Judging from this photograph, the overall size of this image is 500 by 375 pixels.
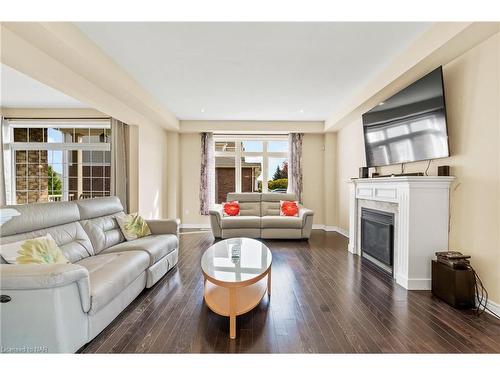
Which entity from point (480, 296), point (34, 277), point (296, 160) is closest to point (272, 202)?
point (296, 160)

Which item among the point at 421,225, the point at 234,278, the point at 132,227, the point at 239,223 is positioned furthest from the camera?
the point at 239,223

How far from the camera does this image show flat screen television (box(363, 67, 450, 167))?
2510 mm

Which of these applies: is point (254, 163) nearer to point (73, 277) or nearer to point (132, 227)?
point (132, 227)

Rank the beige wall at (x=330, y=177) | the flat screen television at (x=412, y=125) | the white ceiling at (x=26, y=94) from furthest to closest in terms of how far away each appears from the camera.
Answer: the beige wall at (x=330, y=177)
the white ceiling at (x=26, y=94)
the flat screen television at (x=412, y=125)

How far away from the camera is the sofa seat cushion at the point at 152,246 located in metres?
2.67

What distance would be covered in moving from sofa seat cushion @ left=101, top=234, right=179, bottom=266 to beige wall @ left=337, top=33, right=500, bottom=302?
10.7ft

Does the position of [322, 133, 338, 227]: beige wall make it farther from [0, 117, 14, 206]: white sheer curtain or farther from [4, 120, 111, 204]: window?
[0, 117, 14, 206]: white sheer curtain

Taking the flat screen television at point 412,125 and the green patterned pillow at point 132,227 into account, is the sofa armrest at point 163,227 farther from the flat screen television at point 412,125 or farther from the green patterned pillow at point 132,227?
the flat screen television at point 412,125

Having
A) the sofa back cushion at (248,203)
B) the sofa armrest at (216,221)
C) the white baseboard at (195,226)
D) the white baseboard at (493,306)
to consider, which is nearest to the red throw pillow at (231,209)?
the sofa back cushion at (248,203)

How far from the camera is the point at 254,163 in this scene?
21.4ft

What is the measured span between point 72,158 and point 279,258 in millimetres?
5023

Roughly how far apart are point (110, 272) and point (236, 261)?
1089 mm

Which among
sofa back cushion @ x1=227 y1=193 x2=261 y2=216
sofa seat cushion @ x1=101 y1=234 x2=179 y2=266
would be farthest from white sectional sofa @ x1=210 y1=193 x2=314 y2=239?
sofa seat cushion @ x1=101 y1=234 x2=179 y2=266

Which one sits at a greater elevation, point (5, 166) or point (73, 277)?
point (5, 166)
